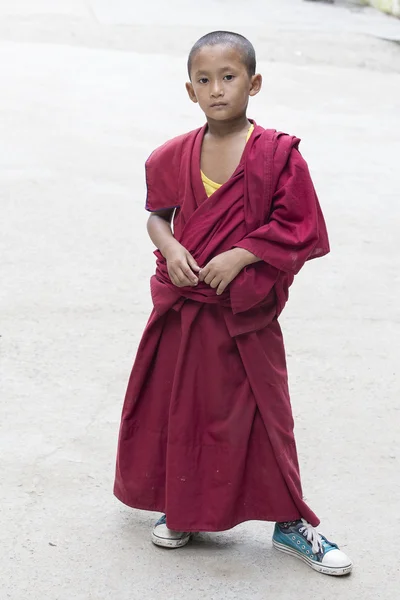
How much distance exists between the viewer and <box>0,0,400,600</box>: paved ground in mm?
2832

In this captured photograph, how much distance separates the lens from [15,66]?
29.5 ft

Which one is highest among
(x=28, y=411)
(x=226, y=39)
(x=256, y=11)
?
(x=256, y=11)

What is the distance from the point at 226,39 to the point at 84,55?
23.2 feet

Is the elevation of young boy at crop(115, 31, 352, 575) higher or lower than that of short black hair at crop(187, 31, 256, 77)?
lower

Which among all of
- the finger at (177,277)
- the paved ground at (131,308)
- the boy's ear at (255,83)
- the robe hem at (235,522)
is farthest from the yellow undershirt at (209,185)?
the paved ground at (131,308)

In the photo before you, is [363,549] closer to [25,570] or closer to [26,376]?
[25,570]

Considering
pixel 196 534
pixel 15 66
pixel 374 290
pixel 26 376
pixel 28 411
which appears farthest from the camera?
pixel 15 66

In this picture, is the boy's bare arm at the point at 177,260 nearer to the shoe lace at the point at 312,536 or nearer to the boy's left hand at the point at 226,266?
the boy's left hand at the point at 226,266

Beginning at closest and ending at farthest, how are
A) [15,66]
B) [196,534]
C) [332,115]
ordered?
[196,534] → [332,115] → [15,66]

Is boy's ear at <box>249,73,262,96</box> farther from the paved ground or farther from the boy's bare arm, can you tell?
the paved ground

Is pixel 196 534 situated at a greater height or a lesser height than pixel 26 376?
lesser

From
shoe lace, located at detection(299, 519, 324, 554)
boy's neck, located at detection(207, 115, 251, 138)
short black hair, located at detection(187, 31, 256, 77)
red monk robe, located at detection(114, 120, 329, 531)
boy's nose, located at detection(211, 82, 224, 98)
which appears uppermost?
short black hair, located at detection(187, 31, 256, 77)

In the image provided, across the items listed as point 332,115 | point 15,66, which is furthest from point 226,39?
point 15,66

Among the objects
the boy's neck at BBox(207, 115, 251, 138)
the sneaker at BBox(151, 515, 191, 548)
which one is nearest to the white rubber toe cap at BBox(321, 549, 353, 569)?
the sneaker at BBox(151, 515, 191, 548)
